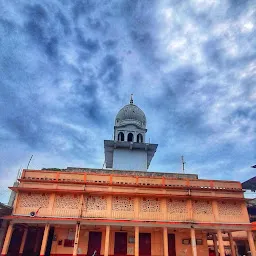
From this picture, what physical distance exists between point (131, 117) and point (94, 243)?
21.0m

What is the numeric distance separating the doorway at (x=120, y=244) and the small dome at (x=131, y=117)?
18.5 meters

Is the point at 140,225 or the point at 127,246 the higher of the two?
the point at 140,225

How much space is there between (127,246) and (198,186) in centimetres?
893

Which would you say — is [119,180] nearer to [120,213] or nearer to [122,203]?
[122,203]

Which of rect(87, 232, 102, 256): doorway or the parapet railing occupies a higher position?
the parapet railing

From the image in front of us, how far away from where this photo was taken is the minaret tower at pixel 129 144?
31469mm

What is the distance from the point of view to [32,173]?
19078 mm

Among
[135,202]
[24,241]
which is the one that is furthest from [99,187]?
[24,241]

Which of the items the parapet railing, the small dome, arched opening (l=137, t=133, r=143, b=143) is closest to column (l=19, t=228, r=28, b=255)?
the parapet railing

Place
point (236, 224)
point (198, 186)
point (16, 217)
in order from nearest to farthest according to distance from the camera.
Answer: point (16, 217), point (236, 224), point (198, 186)

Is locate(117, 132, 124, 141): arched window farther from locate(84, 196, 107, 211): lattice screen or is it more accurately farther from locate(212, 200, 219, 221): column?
locate(212, 200, 219, 221): column

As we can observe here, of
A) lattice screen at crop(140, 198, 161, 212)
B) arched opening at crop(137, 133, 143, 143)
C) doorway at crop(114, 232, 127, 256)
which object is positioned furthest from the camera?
arched opening at crop(137, 133, 143, 143)

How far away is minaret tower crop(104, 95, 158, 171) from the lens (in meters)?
31.5

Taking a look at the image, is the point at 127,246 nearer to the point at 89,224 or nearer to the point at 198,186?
the point at 89,224
